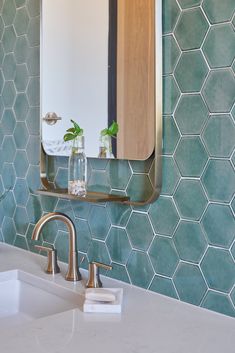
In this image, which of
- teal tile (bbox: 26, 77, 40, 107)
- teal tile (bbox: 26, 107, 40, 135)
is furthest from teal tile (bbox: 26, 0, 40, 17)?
teal tile (bbox: 26, 107, 40, 135)

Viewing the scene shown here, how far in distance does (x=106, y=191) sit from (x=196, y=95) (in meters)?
0.45

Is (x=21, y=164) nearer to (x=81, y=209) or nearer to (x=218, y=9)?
(x=81, y=209)

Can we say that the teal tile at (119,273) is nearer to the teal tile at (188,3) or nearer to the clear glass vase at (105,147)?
the clear glass vase at (105,147)

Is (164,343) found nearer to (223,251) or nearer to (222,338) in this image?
(222,338)

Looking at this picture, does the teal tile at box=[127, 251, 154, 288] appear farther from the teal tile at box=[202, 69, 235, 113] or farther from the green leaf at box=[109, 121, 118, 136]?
the teal tile at box=[202, 69, 235, 113]

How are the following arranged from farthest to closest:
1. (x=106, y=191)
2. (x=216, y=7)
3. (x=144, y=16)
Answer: (x=106, y=191)
(x=144, y=16)
(x=216, y=7)

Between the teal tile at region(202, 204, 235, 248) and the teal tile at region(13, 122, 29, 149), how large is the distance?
90 cm

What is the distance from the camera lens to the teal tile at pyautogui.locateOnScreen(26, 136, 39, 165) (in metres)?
1.80

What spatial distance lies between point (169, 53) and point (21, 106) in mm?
787

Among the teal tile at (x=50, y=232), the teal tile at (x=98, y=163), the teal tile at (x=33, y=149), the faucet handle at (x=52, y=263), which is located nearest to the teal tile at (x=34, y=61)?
the teal tile at (x=33, y=149)

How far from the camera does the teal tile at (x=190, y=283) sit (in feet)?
4.08

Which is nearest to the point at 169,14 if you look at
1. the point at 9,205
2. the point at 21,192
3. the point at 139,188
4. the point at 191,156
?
the point at 191,156

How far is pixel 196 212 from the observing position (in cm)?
125

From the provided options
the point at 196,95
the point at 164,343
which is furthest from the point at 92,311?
the point at 196,95
